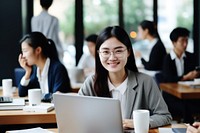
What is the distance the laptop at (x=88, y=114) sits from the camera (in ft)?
5.88

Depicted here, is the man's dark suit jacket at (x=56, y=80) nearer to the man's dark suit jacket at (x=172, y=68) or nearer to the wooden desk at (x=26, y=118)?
the wooden desk at (x=26, y=118)

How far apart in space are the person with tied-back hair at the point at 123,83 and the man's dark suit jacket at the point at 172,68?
6.99 feet

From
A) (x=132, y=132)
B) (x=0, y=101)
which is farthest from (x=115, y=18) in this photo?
(x=132, y=132)

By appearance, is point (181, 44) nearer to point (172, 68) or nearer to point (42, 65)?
point (172, 68)

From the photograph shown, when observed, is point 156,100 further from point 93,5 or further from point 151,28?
point 93,5

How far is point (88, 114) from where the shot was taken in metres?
1.83

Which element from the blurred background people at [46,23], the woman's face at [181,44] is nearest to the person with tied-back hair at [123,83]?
the woman's face at [181,44]

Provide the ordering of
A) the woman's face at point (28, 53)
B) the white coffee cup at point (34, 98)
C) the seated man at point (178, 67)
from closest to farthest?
the white coffee cup at point (34, 98)
the woman's face at point (28, 53)
the seated man at point (178, 67)

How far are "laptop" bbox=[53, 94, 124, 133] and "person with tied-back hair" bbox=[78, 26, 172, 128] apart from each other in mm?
534

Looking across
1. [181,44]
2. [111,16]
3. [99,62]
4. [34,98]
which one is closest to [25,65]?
[34,98]

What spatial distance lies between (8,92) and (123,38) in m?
1.37

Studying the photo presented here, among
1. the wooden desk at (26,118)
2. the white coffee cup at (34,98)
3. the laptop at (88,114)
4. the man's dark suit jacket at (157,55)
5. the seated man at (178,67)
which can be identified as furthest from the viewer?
the man's dark suit jacket at (157,55)

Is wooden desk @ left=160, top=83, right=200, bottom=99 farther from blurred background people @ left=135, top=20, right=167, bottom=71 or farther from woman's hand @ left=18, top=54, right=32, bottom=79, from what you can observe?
woman's hand @ left=18, top=54, right=32, bottom=79

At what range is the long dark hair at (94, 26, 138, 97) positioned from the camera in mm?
2381
